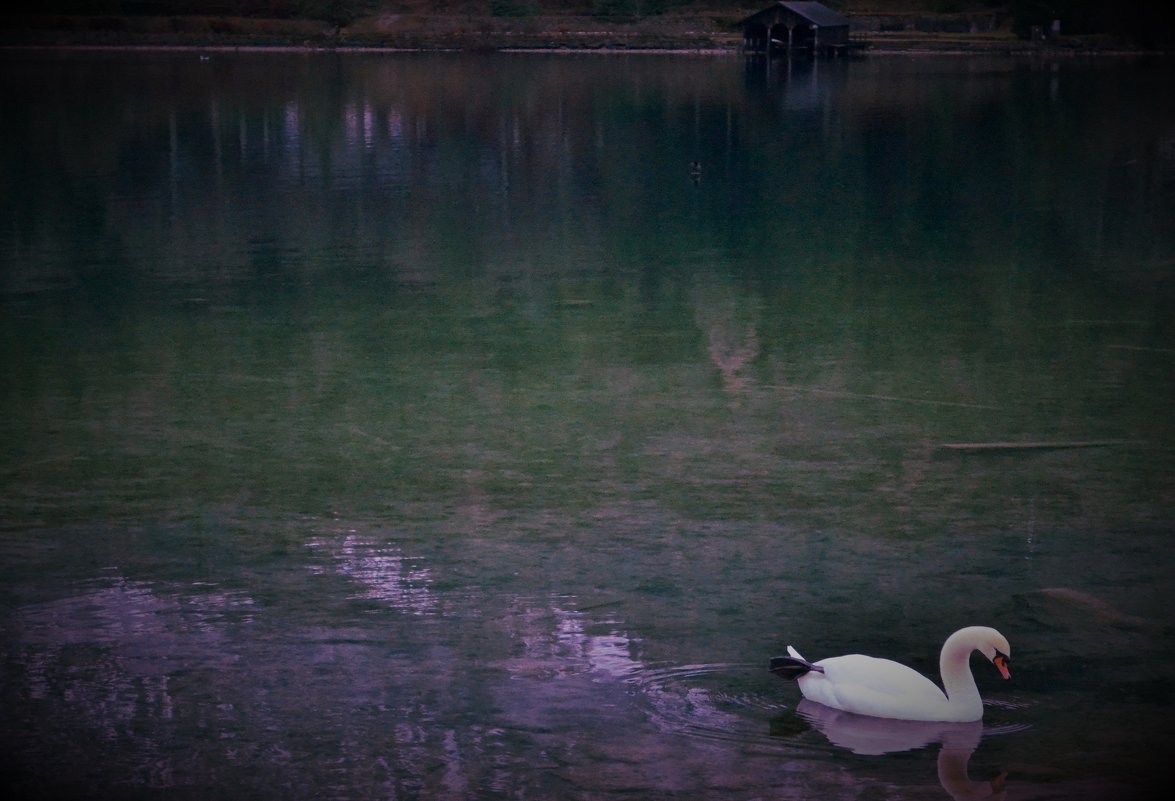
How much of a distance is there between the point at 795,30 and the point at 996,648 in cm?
8104

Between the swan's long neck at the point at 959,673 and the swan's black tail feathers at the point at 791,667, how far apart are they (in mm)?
533

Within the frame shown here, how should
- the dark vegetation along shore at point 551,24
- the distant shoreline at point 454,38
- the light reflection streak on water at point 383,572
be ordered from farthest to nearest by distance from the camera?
the dark vegetation along shore at point 551,24 < the distant shoreline at point 454,38 < the light reflection streak on water at point 383,572

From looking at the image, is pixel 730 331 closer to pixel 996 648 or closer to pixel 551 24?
pixel 996 648

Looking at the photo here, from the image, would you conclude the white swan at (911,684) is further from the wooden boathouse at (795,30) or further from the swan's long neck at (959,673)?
the wooden boathouse at (795,30)

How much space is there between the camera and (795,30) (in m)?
83.4

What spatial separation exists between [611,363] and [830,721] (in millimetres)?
6211

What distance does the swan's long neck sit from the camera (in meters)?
6.05

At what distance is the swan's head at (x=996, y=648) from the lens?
6.07m

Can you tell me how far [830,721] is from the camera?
6246 mm

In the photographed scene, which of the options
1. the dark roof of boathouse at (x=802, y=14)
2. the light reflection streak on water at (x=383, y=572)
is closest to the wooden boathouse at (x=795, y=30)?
the dark roof of boathouse at (x=802, y=14)

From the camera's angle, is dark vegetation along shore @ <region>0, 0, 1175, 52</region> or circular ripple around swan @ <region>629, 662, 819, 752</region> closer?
circular ripple around swan @ <region>629, 662, 819, 752</region>

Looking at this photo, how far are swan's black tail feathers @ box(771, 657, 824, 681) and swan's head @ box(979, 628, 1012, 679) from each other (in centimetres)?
70

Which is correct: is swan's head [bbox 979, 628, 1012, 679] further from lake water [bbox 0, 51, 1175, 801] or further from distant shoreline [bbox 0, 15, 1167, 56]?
distant shoreline [bbox 0, 15, 1167, 56]

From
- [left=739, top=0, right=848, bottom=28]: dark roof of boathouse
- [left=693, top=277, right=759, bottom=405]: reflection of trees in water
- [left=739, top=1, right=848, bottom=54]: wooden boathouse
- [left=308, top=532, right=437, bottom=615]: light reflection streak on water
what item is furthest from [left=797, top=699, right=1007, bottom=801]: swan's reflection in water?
[left=739, top=0, right=848, bottom=28]: dark roof of boathouse
